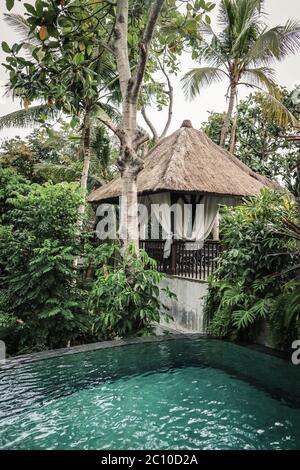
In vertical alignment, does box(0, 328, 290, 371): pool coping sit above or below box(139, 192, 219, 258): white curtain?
below

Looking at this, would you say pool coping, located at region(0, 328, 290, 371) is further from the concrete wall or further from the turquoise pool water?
the concrete wall

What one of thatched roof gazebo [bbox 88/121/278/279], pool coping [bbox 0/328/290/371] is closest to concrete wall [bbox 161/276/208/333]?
thatched roof gazebo [bbox 88/121/278/279]

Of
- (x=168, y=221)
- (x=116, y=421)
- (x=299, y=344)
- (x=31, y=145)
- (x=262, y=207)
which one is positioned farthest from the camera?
(x=31, y=145)

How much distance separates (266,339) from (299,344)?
672 mm

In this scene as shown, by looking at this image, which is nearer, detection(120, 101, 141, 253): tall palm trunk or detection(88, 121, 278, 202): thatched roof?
detection(120, 101, 141, 253): tall palm trunk

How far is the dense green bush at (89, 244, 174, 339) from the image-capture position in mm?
5742

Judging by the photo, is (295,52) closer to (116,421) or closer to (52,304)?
(52,304)

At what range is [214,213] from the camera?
11.1 meters

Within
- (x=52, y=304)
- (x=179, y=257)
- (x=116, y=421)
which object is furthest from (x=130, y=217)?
(x=116, y=421)

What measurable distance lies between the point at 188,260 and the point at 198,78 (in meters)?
8.03

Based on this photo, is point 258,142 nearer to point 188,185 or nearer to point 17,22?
point 188,185

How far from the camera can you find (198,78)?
13.5 m

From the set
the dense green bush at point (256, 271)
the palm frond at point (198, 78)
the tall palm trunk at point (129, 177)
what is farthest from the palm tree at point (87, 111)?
the dense green bush at point (256, 271)

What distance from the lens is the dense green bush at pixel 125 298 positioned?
5.74 meters
